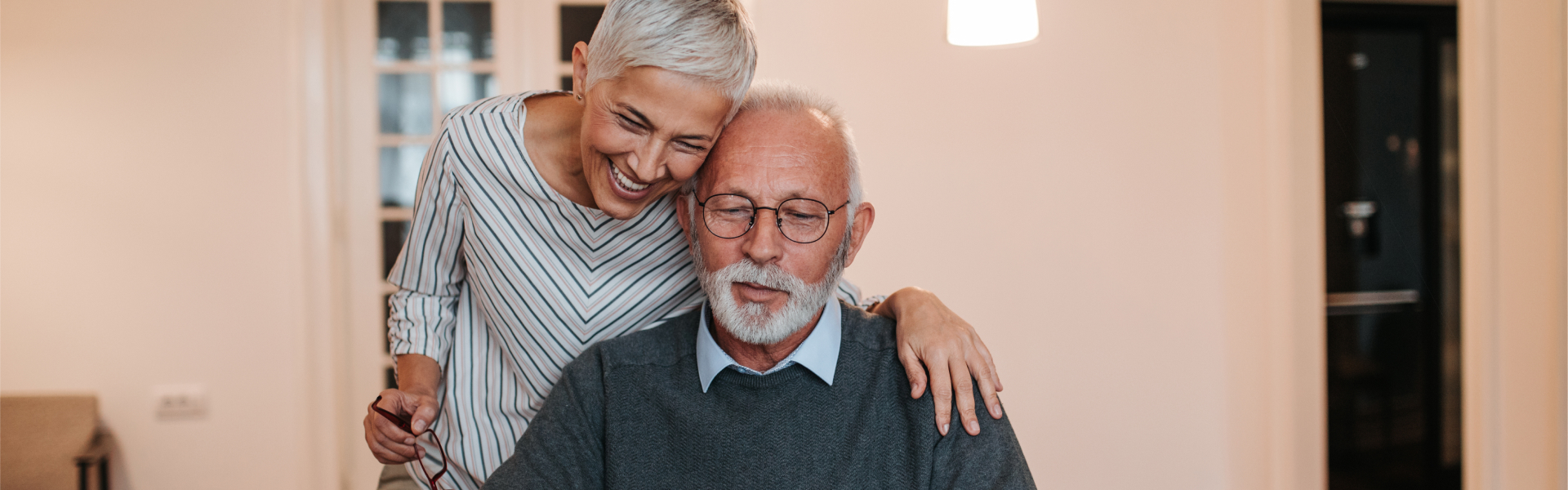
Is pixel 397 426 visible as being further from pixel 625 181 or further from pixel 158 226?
pixel 158 226

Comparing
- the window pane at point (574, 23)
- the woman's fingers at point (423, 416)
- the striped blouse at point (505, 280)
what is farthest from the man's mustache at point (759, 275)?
the window pane at point (574, 23)

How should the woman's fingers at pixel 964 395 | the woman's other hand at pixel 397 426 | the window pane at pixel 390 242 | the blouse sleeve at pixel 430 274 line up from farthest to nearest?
1. the window pane at pixel 390 242
2. the blouse sleeve at pixel 430 274
3. the woman's other hand at pixel 397 426
4. the woman's fingers at pixel 964 395

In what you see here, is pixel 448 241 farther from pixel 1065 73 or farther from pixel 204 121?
pixel 204 121

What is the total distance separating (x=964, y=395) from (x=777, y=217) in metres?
0.36

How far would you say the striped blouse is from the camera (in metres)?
1.38

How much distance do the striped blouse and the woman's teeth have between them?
0.17 m

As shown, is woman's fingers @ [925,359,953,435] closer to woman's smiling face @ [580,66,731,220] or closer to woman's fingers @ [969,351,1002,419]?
woman's fingers @ [969,351,1002,419]

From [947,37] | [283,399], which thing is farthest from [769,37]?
[283,399]

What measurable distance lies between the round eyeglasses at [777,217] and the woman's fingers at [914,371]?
21 centimetres

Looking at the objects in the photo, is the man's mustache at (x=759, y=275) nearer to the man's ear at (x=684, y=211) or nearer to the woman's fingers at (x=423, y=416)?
the man's ear at (x=684, y=211)

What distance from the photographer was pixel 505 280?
4.71 ft

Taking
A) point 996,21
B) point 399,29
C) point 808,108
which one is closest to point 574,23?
point 399,29

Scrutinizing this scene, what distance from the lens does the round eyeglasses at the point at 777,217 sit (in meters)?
1.24

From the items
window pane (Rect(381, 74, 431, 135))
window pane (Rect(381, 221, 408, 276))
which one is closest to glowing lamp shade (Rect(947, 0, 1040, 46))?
window pane (Rect(381, 74, 431, 135))
